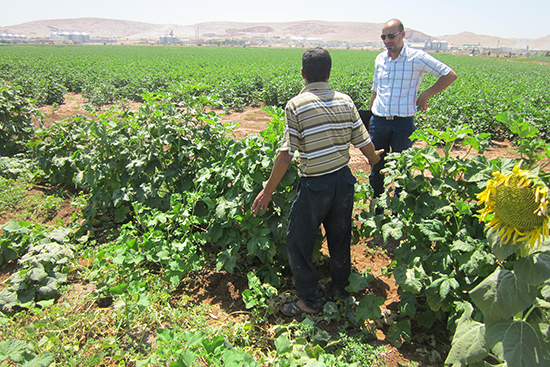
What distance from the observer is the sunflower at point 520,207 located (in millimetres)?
1474

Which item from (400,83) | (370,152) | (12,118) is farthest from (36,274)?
(12,118)

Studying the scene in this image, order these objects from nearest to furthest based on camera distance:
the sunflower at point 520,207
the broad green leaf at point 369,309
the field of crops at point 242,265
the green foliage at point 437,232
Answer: the sunflower at point 520,207, the field of crops at point 242,265, the green foliage at point 437,232, the broad green leaf at point 369,309

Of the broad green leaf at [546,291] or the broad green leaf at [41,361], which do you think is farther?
the broad green leaf at [41,361]

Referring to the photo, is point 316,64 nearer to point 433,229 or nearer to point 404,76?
point 433,229

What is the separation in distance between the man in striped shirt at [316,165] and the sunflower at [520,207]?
3.67ft

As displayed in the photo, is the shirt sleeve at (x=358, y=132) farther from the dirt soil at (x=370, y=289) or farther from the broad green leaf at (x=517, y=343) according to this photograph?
the broad green leaf at (x=517, y=343)

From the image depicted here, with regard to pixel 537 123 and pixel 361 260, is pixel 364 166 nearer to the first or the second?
pixel 361 260

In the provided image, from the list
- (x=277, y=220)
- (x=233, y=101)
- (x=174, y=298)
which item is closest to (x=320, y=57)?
(x=277, y=220)

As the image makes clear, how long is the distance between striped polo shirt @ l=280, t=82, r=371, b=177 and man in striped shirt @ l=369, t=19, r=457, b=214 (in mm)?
1450

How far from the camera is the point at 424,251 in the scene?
260 centimetres

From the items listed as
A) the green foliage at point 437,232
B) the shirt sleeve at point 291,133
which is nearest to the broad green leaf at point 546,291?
the green foliage at point 437,232

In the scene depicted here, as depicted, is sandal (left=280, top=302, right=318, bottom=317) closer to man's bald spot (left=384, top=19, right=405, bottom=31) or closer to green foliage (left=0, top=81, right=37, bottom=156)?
man's bald spot (left=384, top=19, right=405, bottom=31)

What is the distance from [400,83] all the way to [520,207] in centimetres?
268

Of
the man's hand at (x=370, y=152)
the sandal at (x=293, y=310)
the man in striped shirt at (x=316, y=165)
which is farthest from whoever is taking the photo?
the sandal at (x=293, y=310)
